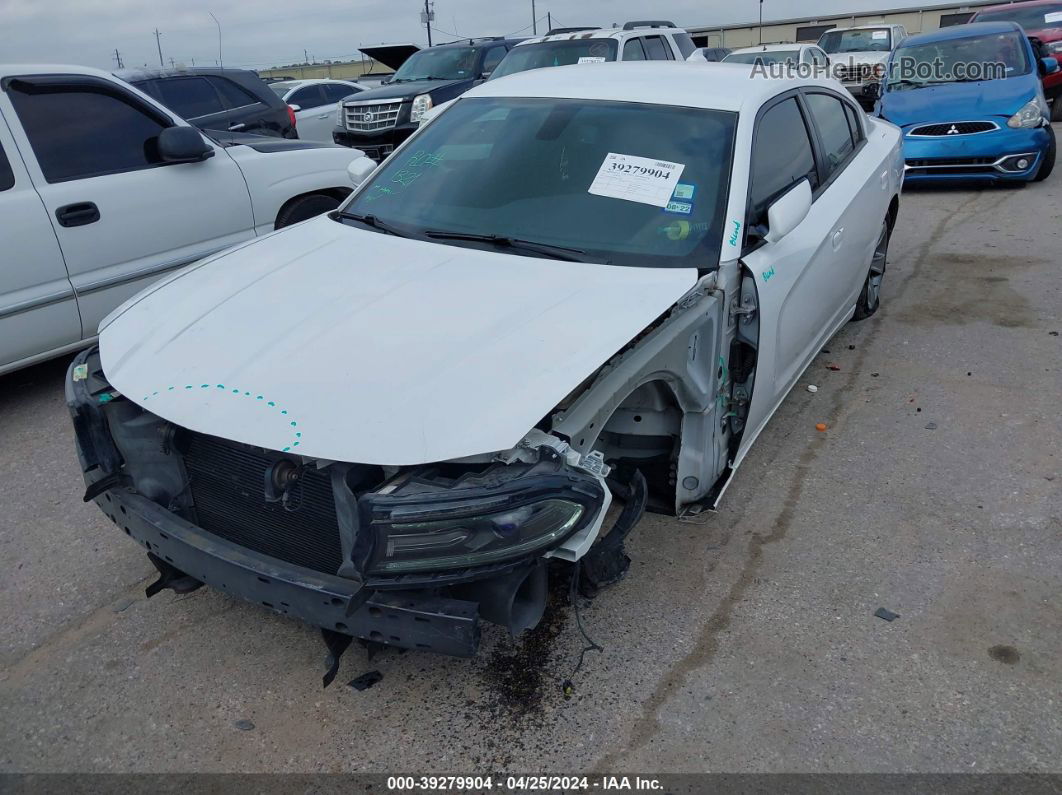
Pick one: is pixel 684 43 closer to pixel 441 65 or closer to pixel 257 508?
pixel 441 65

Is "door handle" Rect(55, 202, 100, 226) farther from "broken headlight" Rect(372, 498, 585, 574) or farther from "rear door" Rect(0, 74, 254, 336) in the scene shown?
"broken headlight" Rect(372, 498, 585, 574)

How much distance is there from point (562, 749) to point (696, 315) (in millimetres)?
1421

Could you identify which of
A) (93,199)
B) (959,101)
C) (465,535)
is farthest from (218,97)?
(465,535)

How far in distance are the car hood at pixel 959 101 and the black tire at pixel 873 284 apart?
399cm

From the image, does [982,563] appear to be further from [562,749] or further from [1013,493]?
[562,749]

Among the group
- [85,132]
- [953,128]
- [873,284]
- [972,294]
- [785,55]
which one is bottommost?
[972,294]

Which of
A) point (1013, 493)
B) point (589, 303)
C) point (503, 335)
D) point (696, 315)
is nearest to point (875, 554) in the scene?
point (1013, 493)

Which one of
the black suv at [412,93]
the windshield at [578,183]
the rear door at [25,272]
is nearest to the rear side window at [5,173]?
the rear door at [25,272]

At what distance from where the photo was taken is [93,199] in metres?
4.67

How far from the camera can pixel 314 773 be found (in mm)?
2328

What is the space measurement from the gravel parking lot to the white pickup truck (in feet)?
3.00

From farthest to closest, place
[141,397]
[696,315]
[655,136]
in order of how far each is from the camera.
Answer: [655,136] < [696,315] < [141,397]

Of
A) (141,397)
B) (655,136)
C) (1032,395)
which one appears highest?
(655,136)

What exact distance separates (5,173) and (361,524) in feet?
11.6
